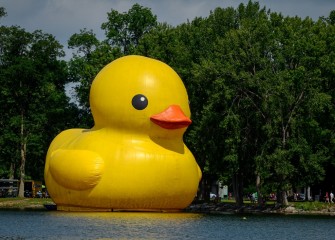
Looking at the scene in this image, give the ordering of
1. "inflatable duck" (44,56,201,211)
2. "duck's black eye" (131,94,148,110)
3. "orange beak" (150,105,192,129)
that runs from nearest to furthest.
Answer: "inflatable duck" (44,56,201,211) → "orange beak" (150,105,192,129) → "duck's black eye" (131,94,148,110)

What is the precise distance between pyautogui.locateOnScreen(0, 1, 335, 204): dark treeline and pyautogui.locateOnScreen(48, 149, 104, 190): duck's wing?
52.6ft

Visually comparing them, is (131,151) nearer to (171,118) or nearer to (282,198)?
(171,118)

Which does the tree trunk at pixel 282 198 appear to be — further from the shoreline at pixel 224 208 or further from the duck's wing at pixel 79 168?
the duck's wing at pixel 79 168

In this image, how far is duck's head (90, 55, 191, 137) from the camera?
33.3 meters

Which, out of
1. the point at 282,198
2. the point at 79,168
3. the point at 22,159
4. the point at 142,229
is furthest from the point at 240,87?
the point at 142,229

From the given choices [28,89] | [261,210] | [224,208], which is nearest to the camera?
[261,210]

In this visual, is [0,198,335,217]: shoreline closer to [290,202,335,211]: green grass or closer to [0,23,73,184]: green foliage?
[290,202,335,211]: green grass

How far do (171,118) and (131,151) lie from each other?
229cm

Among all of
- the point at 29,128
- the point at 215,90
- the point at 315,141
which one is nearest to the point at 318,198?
the point at 315,141

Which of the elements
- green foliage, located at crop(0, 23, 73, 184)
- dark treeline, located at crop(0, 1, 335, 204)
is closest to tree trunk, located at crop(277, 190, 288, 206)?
dark treeline, located at crop(0, 1, 335, 204)

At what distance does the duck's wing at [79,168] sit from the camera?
3238cm

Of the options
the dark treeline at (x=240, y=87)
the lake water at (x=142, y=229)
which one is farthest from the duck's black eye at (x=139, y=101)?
the dark treeline at (x=240, y=87)

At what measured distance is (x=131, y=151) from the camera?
33062mm

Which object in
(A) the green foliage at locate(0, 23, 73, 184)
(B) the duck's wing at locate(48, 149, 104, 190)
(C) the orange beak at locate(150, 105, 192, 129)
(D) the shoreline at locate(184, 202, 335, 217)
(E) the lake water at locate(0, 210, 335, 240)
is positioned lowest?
(E) the lake water at locate(0, 210, 335, 240)
